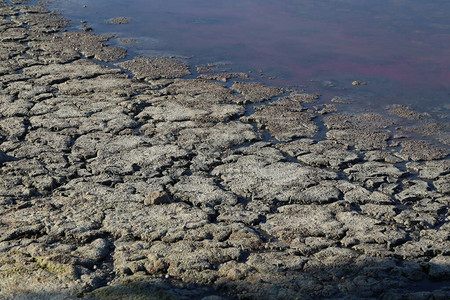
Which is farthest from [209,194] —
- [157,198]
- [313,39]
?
[313,39]

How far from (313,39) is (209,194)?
15.5 feet

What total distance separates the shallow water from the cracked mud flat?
2.02 feet

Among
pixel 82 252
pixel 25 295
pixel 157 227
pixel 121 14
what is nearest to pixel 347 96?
pixel 157 227

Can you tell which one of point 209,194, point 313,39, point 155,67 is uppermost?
point 313,39

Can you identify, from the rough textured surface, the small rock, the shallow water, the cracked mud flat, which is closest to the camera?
the cracked mud flat

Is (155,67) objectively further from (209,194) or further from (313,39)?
(209,194)

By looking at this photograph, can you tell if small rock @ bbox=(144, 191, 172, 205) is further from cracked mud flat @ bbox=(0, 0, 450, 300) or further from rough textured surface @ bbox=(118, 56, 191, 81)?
rough textured surface @ bbox=(118, 56, 191, 81)

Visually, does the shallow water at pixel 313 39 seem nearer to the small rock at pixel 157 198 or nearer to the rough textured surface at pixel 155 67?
the rough textured surface at pixel 155 67

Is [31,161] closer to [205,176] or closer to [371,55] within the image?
[205,176]

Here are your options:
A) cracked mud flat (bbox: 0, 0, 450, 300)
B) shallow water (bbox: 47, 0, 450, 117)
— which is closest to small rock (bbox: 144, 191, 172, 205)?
cracked mud flat (bbox: 0, 0, 450, 300)

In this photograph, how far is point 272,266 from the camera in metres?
2.72

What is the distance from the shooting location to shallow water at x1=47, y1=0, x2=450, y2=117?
5867 millimetres

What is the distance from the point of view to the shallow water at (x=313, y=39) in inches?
231

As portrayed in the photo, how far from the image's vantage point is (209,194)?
3537mm
